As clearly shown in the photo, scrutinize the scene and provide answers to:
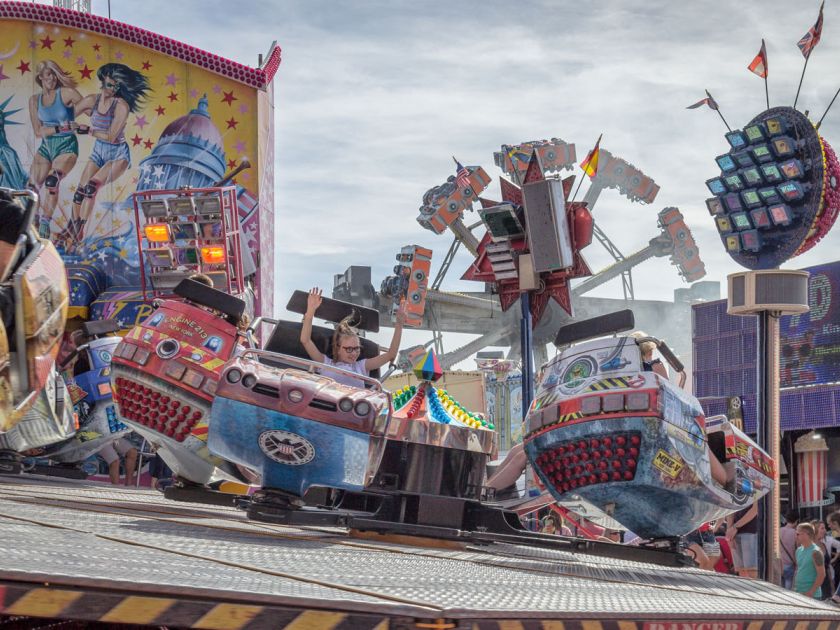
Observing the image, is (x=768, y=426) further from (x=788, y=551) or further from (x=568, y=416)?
(x=568, y=416)

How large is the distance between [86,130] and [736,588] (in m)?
20.5

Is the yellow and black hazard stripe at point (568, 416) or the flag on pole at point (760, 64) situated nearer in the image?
the yellow and black hazard stripe at point (568, 416)

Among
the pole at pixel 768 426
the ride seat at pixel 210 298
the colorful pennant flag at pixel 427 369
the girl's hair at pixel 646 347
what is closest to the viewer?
the girl's hair at pixel 646 347

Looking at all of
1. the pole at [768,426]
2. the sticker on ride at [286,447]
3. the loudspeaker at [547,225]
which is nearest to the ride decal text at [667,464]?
the sticker on ride at [286,447]

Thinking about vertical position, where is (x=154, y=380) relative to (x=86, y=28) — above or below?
below

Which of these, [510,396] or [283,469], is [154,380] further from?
[510,396]

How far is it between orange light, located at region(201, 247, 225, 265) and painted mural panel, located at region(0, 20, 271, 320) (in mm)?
3365

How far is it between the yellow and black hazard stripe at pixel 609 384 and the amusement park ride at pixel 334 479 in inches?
0.4

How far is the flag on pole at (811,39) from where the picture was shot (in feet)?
42.9

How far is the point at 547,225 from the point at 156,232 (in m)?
10.7

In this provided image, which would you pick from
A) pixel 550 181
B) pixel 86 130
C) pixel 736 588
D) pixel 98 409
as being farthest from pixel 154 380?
pixel 86 130

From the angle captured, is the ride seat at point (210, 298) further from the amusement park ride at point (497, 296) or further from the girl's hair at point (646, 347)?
the amusement park ride at point (497, 296)

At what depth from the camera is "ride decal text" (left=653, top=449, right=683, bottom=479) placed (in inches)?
217

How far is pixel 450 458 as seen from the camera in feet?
20.7
